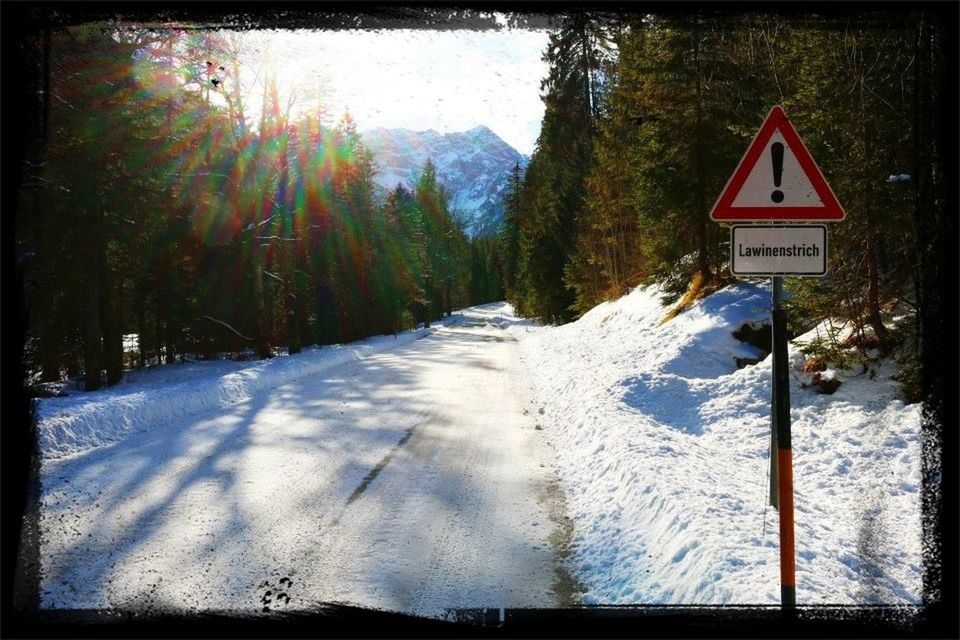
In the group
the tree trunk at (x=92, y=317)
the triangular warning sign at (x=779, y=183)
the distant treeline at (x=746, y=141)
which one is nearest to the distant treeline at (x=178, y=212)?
the tree trunk at (x=92, y=317)

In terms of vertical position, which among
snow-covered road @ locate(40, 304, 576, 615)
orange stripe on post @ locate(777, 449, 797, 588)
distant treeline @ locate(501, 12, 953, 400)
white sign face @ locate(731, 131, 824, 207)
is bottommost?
snow-covered road @ locate(40, 304, 576, 615)

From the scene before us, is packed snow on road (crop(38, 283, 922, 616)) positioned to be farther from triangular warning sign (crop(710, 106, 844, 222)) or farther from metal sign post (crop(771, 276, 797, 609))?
triangular warning sign (crop(710, 106, 844, 222))

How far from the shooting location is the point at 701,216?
51.4ft

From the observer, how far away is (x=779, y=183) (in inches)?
124

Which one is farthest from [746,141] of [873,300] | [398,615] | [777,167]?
[398,615]

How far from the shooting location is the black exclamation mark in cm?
315

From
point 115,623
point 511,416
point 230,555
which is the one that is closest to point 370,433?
point 511,416

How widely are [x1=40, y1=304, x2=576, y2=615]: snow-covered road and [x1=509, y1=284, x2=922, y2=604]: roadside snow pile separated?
54 cm

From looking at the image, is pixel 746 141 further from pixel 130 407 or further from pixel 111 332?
pixel 111 332

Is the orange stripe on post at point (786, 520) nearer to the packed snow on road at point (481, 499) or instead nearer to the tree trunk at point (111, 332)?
the packed snow on road at point (481, 499)

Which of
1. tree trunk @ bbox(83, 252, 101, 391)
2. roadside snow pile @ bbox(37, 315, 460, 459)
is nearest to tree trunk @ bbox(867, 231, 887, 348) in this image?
roadside snow pile @ bbox(37, 315, 460, 459)

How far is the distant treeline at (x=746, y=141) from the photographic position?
3.55m

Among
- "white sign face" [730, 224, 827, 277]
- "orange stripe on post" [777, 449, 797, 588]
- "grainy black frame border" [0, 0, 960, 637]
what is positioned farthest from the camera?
"white sign face" [730, 224, 827, 277]

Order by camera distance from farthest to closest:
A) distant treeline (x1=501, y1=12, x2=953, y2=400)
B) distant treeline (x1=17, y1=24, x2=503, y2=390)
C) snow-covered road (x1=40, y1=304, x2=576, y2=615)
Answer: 1. distant treeline (x1=17, y1=24, x2=503, y2=390)
2. snow-covered road (x1=40, y1=304, x2=576, y2=615)
3. distant treeline (x1=501, y1=12, x2=953, y2=400)
